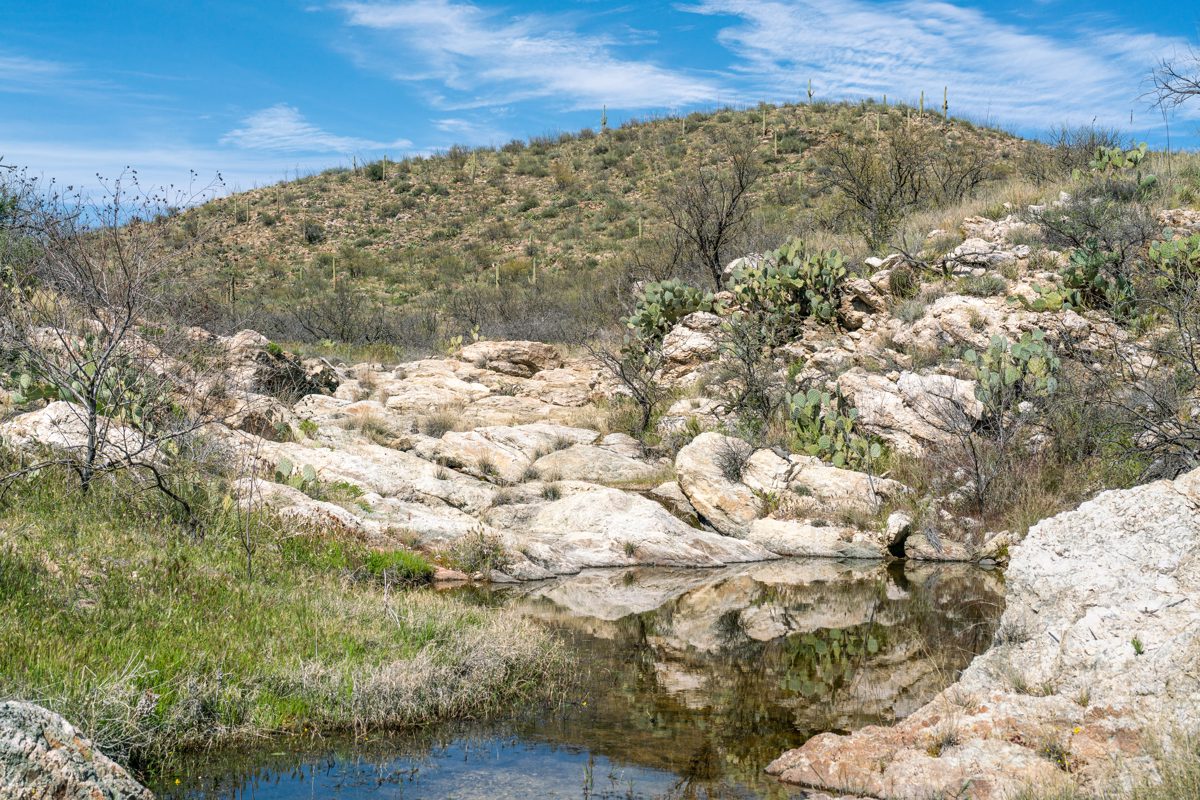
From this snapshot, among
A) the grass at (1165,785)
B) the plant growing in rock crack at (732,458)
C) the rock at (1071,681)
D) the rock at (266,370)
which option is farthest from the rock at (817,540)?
the rock at (266,370)

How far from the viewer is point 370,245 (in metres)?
47.6

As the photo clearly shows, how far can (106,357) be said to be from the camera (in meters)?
9.87

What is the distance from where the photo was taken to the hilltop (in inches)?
1259

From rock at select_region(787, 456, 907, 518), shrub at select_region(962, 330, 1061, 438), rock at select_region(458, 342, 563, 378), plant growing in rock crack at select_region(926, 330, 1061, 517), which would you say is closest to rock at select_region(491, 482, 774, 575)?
rock at select_region(787, 456, 907, 518)

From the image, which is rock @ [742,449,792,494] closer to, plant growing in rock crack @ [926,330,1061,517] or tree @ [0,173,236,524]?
plant growing in rock crack @ [926,330,1061,517]

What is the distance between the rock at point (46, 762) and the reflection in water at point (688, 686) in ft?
3.73

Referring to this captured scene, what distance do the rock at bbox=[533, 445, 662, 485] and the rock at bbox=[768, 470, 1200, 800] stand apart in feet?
31.1

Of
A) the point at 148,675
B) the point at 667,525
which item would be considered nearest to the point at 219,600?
the point at 148,675

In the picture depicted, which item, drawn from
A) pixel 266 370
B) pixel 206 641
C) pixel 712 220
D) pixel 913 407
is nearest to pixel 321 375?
pixel 266 370

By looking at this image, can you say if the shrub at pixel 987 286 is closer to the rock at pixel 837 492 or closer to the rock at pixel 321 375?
the rock at pixel 837 492

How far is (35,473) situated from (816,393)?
37.6 ft

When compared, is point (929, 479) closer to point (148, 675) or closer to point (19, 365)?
point (148, 675)

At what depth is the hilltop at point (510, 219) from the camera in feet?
105

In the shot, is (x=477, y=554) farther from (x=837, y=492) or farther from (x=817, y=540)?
(x=837, y=492)
